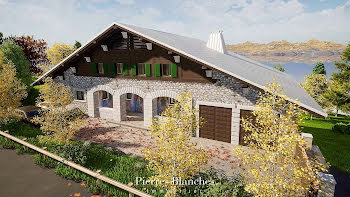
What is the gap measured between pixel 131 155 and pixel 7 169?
19.4 ft

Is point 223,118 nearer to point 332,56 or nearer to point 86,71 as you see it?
point 86,71

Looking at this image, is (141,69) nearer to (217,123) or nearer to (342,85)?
(217,123)

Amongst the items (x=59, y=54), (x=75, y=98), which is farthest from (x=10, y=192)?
(x=59, y=54)

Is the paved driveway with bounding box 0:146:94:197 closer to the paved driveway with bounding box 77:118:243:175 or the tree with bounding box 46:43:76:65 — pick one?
the paved driveway with bounding box 77:118:243:175

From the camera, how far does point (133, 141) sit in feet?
46.2

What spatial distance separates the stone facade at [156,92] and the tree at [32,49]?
2317 cm

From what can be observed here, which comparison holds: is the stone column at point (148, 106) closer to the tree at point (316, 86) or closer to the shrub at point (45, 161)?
the shrub at point (45, 161)

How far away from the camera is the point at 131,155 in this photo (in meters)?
12.0

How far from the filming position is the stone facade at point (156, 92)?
1292cm

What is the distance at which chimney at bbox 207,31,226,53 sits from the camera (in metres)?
19.9

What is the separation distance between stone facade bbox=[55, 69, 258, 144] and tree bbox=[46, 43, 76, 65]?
34.6 metres

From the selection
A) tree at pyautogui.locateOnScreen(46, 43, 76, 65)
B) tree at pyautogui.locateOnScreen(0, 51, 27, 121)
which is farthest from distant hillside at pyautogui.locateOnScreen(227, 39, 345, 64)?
tree at pyautogui.locateOnScreen(0, 51, 27, 121)

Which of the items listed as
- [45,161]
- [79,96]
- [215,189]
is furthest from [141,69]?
[215,189]

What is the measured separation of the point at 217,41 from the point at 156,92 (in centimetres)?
870
